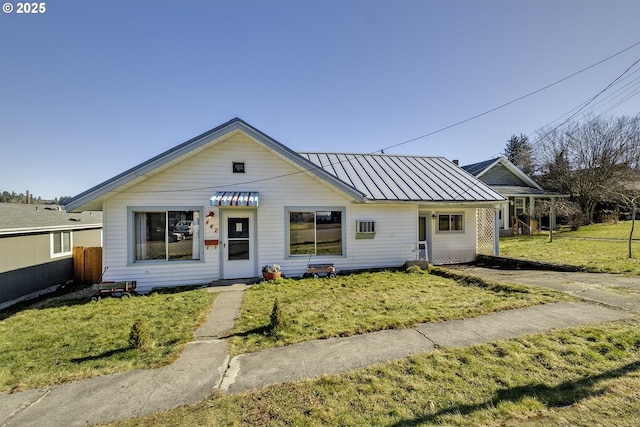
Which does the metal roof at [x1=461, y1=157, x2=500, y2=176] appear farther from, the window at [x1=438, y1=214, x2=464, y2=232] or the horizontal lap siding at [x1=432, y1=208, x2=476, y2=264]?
the window at [x1=438, y1=214, x2=464, y2=232]

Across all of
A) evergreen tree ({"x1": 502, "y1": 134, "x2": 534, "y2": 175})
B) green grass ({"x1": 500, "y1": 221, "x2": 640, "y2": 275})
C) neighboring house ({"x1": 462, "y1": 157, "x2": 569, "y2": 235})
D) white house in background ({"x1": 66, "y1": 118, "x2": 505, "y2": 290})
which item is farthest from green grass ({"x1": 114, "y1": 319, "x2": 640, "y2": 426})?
evergreen tree ({"x1": 502, "y1": 134, "x2": 534, "y2": 175})

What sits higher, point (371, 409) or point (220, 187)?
point (220, 187)

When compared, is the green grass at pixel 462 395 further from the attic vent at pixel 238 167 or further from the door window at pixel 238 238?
the attic vent at pixel 238 167

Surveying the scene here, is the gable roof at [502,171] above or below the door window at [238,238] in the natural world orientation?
above

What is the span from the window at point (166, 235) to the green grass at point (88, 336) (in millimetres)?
1639

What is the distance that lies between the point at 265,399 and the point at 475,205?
39.8 feet

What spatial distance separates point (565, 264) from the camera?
1112 centimetres

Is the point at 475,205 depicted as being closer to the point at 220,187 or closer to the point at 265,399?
the point at 220,187

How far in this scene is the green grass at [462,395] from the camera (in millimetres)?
3084

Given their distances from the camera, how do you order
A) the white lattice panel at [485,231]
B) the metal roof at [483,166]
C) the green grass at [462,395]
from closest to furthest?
the green grass at [462,395] < the white lattice panel at [485,231] < the metal roof at [483,166]

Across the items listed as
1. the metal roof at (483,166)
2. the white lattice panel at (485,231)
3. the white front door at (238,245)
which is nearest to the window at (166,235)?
the white front door at (238,245)

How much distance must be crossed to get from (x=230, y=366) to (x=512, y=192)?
84.4ft

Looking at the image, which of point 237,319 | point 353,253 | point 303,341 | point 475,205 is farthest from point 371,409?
point 475,205

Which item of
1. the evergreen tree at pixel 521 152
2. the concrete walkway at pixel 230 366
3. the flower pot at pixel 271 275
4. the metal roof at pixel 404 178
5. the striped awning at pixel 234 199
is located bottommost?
the concrete walkway at pixel 230 366
